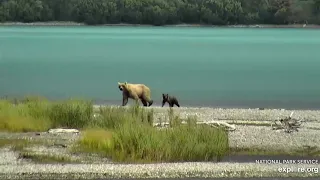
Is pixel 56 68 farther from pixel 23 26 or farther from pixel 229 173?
pixel 23 26

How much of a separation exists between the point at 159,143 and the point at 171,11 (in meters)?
109

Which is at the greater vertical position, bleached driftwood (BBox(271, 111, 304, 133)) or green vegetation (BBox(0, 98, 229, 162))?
green vegetation (BBox(0, 98, 229, 162))

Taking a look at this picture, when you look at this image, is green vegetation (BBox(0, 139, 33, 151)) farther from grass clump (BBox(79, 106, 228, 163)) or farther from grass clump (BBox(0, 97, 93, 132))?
grass clump (BBox(0, 97, 93, 132))

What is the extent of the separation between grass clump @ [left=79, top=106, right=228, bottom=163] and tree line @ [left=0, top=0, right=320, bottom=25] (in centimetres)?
10488

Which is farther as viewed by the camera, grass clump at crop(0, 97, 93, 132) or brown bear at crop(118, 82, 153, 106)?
brown bear at crop(118, 82, 153, 106)

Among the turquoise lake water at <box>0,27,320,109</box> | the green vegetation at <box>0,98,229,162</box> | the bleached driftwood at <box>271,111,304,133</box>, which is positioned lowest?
the turquoise lake water at <box>0,27,320,109</box>

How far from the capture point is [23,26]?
136m

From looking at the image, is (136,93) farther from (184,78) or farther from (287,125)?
(184,78)

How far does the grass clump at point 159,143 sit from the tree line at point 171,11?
105m

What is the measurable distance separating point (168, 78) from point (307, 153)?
944 inches

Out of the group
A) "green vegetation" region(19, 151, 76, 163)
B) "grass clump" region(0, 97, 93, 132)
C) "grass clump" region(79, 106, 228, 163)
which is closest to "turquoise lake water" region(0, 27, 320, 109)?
"grass clump" region(0, 97, 93, 132)

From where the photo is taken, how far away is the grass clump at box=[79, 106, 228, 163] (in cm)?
1004

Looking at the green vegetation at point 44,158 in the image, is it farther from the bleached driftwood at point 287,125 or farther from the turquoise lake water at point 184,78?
the turquoise lake water at point 184,78

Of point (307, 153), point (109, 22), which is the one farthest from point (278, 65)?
point (109, 22)
